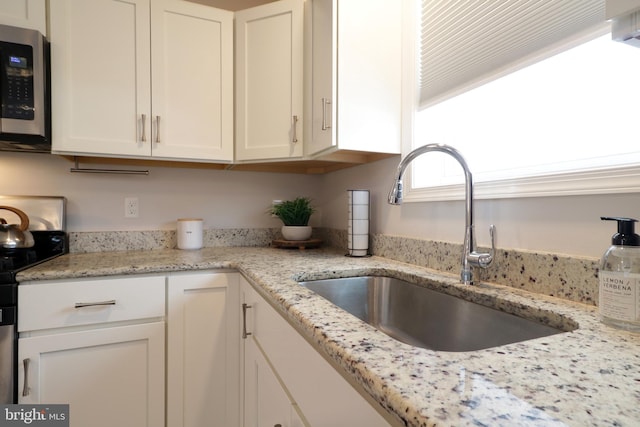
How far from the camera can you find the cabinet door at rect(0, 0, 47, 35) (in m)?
1.36

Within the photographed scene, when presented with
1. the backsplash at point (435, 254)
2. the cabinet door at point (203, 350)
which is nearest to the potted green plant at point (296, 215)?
the backsplash at point (435, 254)

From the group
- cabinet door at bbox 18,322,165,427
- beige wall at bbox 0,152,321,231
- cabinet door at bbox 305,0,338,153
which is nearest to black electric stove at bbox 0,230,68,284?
beige wall at bbox 0,152,321,231

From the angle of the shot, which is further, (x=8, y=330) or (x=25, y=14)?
(x=25, y=14)

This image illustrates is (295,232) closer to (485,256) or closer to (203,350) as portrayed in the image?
(203,350)

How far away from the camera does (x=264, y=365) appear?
1.01 meters

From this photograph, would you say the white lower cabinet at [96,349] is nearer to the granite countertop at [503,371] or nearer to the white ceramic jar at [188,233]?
the white ceramic jar at [188,233]

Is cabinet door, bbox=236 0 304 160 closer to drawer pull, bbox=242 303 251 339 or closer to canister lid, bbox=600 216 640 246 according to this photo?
drawer pull, bbox=242 303 251 339

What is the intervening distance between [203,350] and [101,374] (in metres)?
0.36

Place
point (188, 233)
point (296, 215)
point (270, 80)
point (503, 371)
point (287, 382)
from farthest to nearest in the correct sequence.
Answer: point (296, 215) → point (188, 233) → point (270, 80) → point (287, 382) → point (503, 371)

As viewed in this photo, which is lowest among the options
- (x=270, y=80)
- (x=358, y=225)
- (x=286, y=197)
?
(x=358, y=225)

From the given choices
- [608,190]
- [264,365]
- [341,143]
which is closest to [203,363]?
[264,365]

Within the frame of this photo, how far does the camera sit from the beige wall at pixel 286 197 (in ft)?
2.61

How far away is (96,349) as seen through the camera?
47.8 inches

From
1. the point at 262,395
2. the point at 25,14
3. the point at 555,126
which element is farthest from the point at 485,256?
the point at 25,14
